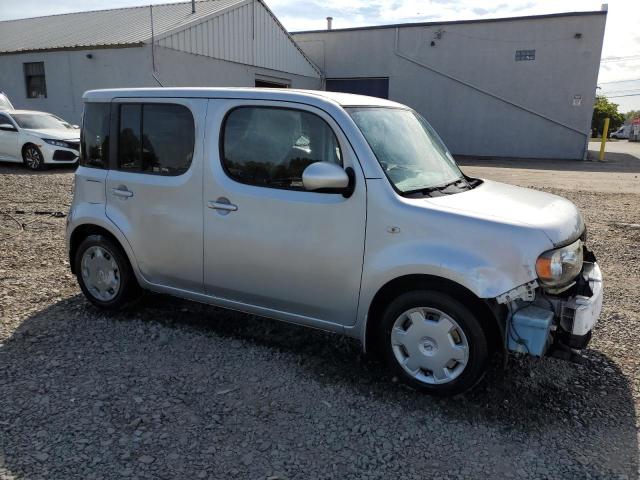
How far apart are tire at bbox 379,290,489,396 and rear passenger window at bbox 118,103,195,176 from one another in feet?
6.47

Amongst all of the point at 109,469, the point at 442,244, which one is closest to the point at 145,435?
the point at 109,469

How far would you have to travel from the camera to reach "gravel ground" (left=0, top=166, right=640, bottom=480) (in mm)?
2666

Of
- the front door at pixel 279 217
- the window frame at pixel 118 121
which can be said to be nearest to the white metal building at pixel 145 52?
the window frame at pixel 118 121

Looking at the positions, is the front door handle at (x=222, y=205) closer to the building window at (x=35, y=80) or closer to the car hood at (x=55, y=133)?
the car hood at (x=55, y=133)

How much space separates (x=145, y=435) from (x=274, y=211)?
1.60 m

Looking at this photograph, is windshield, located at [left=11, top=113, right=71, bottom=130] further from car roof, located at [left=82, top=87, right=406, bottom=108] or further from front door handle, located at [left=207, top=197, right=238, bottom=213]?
front door handle, located at [left=207, top=197, right=238, bottom=213]

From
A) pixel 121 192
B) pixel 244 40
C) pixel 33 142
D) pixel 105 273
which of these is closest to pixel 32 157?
pixel 33 142

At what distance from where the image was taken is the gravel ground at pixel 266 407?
2666mm

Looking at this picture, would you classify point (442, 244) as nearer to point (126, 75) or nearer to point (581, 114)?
point (126, 75)

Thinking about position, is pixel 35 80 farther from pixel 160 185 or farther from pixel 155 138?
pixel 160 185

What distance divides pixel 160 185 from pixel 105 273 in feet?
3.57

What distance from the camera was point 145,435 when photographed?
287 cm

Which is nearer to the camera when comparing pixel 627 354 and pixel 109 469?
pixel 109 469

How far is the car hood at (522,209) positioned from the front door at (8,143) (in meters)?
14.0
